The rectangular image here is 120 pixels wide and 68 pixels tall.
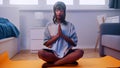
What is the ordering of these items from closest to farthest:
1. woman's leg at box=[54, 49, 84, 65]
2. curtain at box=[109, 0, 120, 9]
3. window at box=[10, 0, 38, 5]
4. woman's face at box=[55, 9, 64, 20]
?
woman's leg at box=[54, 49, 84, 65], woman's face at box=[55, 9, 64, 20], curtain at box=[109, 0, 120, 9], window at box=[10, 0, 38, 5]

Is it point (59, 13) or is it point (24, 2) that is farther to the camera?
point (24, 2)

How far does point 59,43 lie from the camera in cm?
206

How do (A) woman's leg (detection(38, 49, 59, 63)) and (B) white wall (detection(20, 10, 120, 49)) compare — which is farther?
(B) white wall (detection(20, 10, 120, 49))

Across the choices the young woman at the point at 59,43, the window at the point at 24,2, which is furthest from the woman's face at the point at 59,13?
the window at the point at 24,2

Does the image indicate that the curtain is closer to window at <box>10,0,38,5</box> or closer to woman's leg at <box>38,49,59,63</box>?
window at <box>10,0,38,5</box>

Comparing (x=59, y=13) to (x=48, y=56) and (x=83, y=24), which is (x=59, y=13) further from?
(x=83, y=24)

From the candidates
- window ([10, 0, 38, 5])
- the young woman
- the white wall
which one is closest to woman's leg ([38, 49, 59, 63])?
the young woman

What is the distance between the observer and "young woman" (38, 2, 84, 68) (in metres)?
2.01

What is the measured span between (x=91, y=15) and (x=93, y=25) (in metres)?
0.20

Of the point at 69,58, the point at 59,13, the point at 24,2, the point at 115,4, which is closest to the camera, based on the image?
the point at 69,58

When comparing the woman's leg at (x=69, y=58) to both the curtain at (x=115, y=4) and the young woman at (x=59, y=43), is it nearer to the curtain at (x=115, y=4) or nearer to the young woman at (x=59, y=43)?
the young woman at (x=59, y=43)

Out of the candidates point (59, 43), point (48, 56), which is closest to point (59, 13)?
point (59, 43)

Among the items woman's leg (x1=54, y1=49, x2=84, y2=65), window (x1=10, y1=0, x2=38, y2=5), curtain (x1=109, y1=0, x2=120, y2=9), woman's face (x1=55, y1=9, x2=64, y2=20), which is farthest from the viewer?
window (x1=10, y1=0, x2=38, y2=5)

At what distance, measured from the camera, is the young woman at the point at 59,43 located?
2.01m
